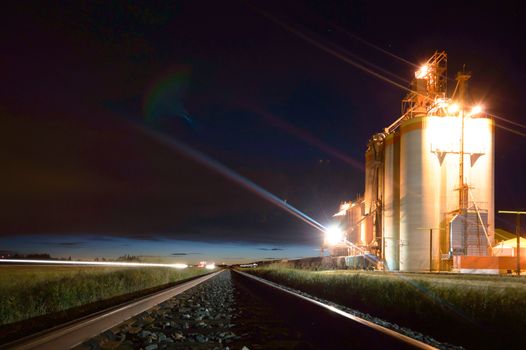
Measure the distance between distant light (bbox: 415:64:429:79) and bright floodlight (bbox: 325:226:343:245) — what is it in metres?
27.1

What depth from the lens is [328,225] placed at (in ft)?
294

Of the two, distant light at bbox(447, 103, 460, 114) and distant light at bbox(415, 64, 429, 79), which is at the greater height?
distant light at bbox(415, 64, 429, 79)

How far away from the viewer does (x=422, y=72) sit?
2594 inches

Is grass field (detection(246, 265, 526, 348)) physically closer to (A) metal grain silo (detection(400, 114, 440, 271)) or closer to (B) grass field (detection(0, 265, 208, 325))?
(B) grass field (detection(0, 265, 208, 325))

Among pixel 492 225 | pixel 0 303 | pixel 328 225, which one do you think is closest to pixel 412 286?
pixel 0 303

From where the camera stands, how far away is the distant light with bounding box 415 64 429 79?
65438 millimetres

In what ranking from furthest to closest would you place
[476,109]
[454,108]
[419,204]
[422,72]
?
1. [422,72]
2. [454,108]
3. [476,109]
4. [419,204]

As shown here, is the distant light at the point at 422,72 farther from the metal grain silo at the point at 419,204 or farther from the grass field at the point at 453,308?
the grass field at the point at 453,308

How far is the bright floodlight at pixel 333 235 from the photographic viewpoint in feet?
268

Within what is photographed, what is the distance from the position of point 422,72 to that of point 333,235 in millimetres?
30691

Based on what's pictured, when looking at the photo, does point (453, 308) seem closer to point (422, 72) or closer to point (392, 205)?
point (392, 205)

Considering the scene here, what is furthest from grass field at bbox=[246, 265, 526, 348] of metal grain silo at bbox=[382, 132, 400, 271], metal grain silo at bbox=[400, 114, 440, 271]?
metal grain silo at bbox=[382, 132, 400, 271]

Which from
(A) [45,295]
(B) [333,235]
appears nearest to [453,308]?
(A) [45,295]

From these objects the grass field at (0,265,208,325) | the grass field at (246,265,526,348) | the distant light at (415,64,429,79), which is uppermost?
the distant light at (415,64,429,79)
